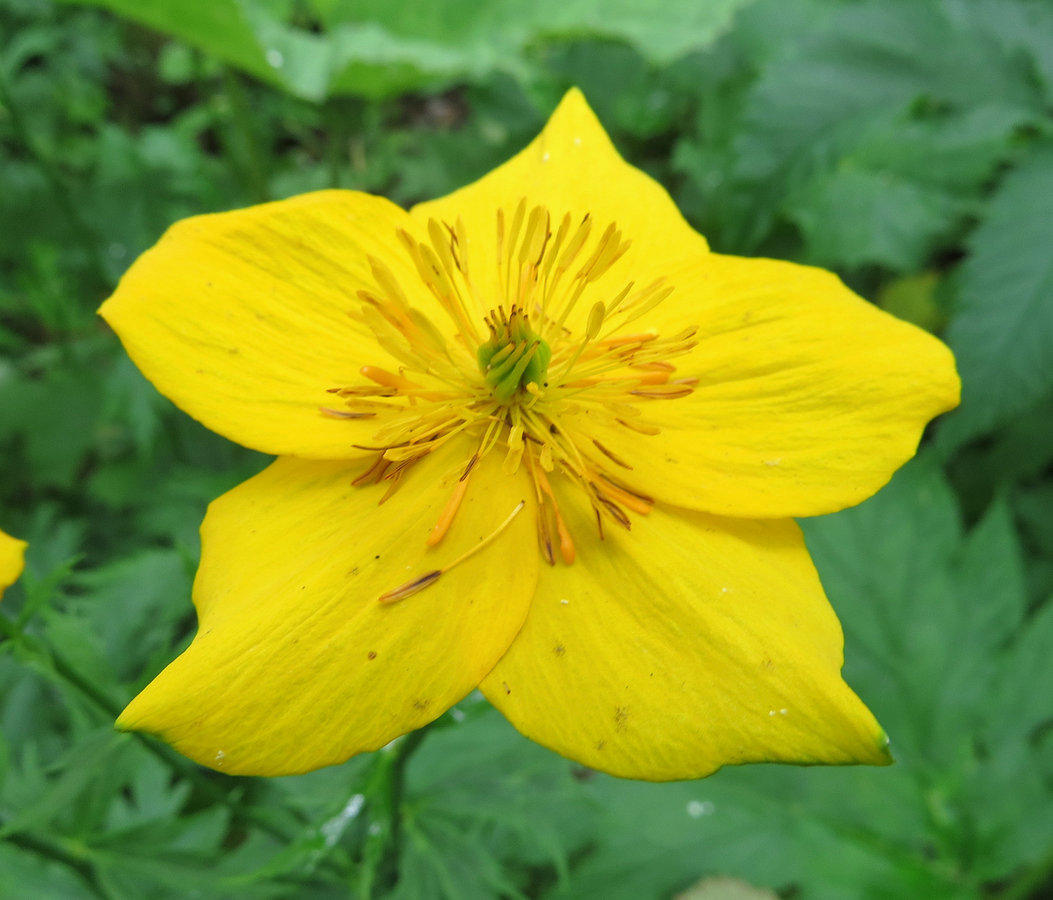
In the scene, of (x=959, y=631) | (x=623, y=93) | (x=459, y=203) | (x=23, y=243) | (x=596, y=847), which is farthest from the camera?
(x=623, y=93)

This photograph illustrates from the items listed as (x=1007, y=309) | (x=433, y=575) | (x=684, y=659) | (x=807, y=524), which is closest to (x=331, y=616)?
(x=433, y=575)

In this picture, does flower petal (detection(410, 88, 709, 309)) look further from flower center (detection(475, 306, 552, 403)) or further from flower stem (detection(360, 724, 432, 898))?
flower stem (detection(360, 724, 432, 898))

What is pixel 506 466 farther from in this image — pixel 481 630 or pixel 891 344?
pixel 891 344

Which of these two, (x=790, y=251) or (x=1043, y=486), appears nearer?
(x=1043, y=486)

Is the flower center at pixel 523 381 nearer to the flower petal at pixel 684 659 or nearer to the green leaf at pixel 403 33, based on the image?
the flower petal at pixel 684 659

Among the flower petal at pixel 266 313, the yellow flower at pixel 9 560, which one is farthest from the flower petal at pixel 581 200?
the yellow flower at pixel 9 560

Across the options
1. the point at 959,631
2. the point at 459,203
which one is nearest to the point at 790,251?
the point at 959,631

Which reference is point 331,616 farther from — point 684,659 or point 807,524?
point 807,524
